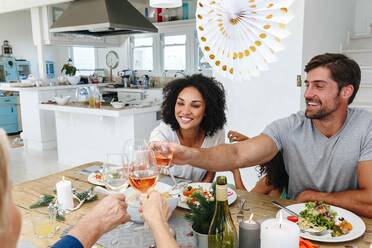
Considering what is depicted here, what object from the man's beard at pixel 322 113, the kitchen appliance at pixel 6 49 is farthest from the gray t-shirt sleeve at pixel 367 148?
the kitchen appliance at pixel 6 49

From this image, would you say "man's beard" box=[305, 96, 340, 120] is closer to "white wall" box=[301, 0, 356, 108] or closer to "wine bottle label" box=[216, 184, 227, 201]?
"wine bottle label" box=[216, 184, 227, 201]

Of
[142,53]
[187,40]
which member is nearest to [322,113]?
[187,40]

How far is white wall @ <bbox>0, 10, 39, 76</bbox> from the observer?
25.1 ft

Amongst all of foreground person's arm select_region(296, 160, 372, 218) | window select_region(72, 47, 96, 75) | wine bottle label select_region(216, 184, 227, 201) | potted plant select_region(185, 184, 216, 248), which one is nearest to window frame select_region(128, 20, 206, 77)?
window select_region(72, 47, 96, 75)

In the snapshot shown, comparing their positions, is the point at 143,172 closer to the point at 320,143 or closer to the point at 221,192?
the point at 221,192

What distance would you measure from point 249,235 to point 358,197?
2.27 feet

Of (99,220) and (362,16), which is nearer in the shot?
(99,220)

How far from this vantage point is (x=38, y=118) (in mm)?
5719

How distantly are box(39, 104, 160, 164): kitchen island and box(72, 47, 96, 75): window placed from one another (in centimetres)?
422

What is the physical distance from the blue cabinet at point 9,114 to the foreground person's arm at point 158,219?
691 centimetres

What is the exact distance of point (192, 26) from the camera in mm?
6695

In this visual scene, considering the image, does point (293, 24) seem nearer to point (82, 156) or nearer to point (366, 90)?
point (366, 90)

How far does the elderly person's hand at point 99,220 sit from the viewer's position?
98 centimetres

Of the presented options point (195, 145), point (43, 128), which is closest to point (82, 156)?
point (43, 128)
